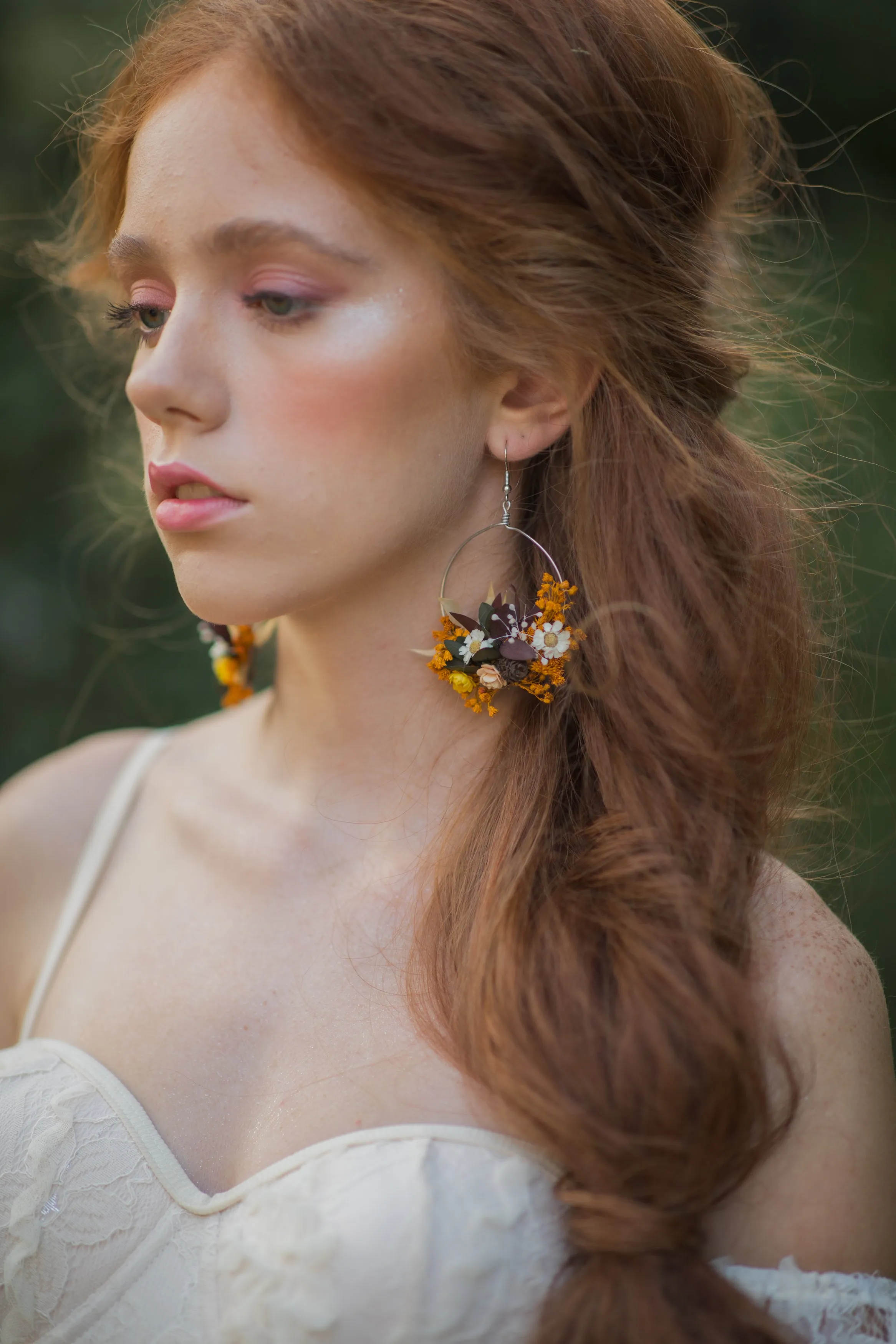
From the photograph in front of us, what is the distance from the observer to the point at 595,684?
147cm

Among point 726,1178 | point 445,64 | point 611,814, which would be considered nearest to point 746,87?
point 445,64

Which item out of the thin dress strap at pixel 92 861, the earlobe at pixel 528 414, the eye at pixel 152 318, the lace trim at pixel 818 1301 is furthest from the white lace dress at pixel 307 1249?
the eye at pixel 152 318

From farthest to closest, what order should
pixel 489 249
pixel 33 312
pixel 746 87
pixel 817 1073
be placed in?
pixel 33 312 → pixel 746 87 → pixel 489 249 → pixel 817 1073

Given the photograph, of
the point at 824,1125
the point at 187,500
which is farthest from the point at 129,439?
the point at 824,1125

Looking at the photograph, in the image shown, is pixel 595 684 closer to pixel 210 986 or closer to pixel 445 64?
pixel 210 986

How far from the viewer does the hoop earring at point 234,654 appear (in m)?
1.96

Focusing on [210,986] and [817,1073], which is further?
[210,986]

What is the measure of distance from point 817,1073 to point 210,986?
2.47ft

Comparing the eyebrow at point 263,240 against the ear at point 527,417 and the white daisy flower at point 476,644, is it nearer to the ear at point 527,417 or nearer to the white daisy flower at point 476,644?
Answer: the ear at point 527,417

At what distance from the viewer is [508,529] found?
1575 millimetres

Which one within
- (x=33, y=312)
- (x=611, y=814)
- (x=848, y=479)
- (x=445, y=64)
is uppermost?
(x=445, y=64)

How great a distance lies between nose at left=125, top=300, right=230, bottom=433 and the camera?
4.46 feet

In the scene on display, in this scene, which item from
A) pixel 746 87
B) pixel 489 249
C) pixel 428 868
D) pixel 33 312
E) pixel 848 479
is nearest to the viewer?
pixel 489 249

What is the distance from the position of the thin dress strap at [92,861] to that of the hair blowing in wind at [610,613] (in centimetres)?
60
